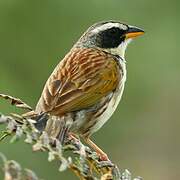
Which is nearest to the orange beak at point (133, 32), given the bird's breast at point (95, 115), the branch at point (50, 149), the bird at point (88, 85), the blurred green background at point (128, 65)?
the bird at point (88, 85)

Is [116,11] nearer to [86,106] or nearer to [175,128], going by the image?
[175,128]

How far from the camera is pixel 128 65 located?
10648 millimetres

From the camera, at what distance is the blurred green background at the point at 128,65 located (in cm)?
966

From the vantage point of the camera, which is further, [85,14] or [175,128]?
[175,128]

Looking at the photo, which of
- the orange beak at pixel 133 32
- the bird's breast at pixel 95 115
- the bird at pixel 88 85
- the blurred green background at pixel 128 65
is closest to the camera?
the bird at pixel 88 85

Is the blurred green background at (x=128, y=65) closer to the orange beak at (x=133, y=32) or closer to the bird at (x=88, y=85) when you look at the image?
the bird at (x=88, y=85)

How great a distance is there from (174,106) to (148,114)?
0.87m

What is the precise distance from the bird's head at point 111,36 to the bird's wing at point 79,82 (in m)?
0.17

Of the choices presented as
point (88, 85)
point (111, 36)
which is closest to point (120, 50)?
point (111, 36)

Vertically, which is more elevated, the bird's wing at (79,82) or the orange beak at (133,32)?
the orange beak at (133,32)

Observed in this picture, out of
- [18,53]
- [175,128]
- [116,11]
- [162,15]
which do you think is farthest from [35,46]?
[175,128]

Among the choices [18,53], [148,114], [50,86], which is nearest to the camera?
[50,86]

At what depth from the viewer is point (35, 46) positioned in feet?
32.9

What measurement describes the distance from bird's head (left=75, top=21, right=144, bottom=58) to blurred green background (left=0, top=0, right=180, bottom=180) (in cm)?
131
